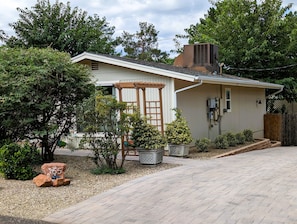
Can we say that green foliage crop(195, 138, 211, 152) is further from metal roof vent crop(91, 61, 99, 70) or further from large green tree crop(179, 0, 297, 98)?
large green tree crop(179, 0, 297, 98)

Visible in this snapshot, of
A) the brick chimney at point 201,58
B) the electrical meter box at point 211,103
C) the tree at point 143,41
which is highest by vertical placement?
the tree at point 143,41

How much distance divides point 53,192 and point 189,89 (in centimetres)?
643

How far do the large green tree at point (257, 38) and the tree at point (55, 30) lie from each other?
23.5 ft

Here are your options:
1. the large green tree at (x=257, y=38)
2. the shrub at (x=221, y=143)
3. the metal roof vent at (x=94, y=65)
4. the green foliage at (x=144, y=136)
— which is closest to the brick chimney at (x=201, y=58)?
the large green tree at (x=257, y=38)

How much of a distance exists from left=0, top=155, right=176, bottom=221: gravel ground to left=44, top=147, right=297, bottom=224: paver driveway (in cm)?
27

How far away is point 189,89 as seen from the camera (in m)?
11.4

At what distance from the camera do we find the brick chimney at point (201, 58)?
15080 millimetres

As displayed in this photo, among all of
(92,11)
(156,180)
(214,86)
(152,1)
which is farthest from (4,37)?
(156,180)

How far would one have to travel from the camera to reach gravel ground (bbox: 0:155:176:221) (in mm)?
4961

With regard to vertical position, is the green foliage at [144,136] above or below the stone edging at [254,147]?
above

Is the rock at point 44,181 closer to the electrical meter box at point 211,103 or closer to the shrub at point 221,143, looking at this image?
the shrub at point 221,143

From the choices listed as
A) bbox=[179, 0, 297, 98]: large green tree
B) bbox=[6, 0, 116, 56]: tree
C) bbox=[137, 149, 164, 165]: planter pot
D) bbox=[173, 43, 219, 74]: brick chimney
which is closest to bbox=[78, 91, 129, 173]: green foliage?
bbox=[137, 149, 164, 165]: planter pot

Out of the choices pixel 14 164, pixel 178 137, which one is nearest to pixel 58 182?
pixel 14 164

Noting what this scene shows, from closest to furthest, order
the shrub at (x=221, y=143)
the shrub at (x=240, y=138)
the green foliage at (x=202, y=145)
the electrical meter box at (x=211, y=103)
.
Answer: the green foliage at (x=202, y=145) → the shrub at (x=221, y=143) → the electrical meter box at (x=211, y=103) → the shrub at (x=240, y=138)
